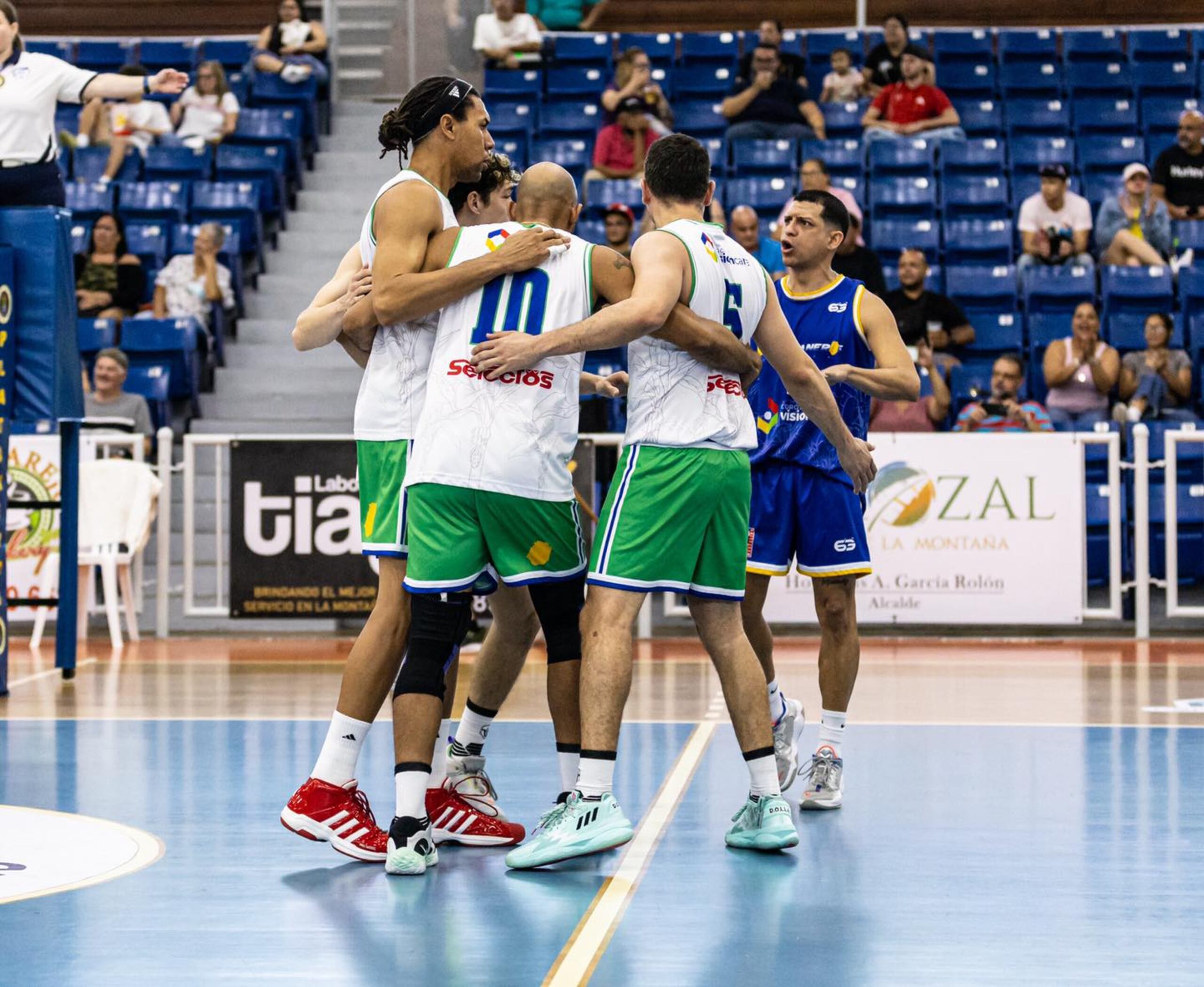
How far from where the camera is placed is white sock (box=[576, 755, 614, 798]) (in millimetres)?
4203

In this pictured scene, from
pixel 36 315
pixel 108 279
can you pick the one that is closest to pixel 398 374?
pixel 36 315

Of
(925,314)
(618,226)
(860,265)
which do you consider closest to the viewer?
(860,265)

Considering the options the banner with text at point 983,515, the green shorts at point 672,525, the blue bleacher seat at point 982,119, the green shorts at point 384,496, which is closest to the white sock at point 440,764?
the green shorts at point 384,496

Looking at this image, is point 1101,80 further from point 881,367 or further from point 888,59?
point 881,367

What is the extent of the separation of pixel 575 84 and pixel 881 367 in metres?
10.6

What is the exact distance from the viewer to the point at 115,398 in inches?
439

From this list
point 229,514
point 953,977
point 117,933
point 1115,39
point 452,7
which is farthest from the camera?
point 1115,39

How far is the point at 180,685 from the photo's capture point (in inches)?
319

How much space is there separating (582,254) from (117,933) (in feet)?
6.56

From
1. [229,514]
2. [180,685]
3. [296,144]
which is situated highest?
[296,144]

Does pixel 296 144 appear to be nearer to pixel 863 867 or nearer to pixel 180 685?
pixel 180 685

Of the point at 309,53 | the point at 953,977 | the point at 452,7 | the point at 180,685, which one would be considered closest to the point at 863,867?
the point at 953,977

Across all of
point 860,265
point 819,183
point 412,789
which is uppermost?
point 819,183

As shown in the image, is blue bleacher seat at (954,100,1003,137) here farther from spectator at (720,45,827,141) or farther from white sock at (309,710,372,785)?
white sock at (309,710,372,785)
